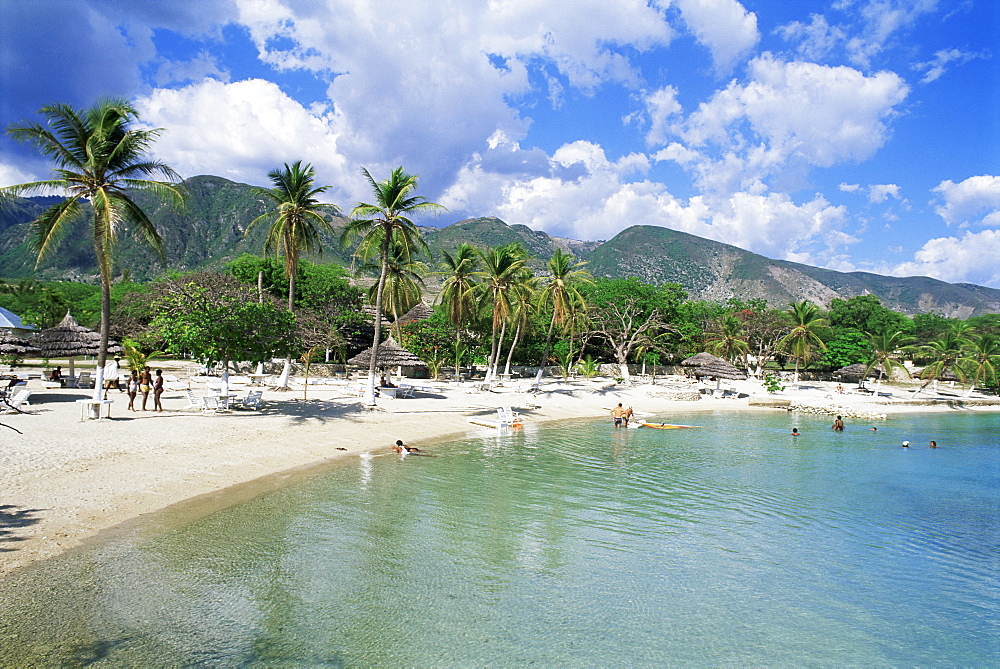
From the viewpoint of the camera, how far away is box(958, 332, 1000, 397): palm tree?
48.4 m

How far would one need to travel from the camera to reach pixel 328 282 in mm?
45312

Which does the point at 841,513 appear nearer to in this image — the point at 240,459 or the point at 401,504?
the point at 401,504

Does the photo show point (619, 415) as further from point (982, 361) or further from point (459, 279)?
point (982, 361)

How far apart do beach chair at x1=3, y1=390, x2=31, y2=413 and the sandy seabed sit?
382 mm

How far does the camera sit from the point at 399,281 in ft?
91.0

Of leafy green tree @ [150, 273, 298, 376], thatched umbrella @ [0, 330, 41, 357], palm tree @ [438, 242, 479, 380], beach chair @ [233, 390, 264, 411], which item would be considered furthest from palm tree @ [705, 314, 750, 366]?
thatched umbrella @ [0, 330, 41, 357]

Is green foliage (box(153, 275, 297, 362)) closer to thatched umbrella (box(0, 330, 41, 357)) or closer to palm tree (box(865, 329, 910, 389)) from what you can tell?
thatched umbrella (box(0, 330, 41, 357))

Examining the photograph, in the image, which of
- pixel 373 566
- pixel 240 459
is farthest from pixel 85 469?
pixel 373 566

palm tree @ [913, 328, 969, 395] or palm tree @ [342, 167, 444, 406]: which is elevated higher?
palm tree @ [342, 167, 444, 406]

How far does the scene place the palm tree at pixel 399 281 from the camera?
26.9m

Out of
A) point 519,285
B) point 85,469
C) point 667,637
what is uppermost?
point 519,285

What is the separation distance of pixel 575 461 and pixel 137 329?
101 feet

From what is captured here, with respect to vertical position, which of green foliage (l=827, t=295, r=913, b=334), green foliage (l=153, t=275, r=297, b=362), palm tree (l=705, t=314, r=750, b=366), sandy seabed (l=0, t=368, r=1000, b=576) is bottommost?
sandy seabed (l=0, t=368, r=1000, b=576)

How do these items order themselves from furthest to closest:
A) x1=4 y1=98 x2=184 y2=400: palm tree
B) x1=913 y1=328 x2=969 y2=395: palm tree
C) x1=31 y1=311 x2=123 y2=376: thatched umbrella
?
x1=913 y1=328 x2=969 y2=395: palm tree < x1=31 y1=311 x2=123 y2=376: thatched umbrella < x1=4 y1=98 x2=184 y2=400: palm tree
